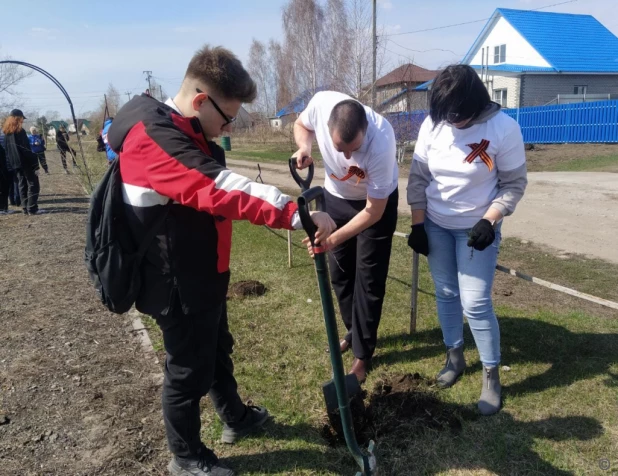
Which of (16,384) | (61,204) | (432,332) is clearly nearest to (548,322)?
(432,332)

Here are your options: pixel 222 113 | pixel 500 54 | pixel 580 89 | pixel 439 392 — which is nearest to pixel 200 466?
pixel 439 392

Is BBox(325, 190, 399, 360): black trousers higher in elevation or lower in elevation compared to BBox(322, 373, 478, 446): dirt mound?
higher

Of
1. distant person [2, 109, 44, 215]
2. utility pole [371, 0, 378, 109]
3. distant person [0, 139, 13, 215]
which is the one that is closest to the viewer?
distant person [2, 109, 44, 215]

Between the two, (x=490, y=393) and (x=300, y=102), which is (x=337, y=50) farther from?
(x=490, y=393)

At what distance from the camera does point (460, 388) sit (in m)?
3.29

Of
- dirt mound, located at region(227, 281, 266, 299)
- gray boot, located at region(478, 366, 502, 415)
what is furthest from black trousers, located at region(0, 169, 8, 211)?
gray boot, located at region(478, 366, 502, 415)

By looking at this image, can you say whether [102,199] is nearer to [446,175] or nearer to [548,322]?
[446,175]

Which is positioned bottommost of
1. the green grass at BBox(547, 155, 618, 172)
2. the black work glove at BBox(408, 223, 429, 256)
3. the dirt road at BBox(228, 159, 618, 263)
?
the green grass at BBox(547, 155, 618, 172)

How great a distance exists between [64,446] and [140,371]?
0.88m

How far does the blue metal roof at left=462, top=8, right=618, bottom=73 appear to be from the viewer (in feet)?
102

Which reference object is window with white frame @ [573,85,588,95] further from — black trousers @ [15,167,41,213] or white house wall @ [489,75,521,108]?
black trousers @ [15,167,41,213]

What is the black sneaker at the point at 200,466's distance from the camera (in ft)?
8.25

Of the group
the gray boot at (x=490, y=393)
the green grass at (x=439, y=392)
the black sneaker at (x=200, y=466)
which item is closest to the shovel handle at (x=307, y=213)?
the black sneaker at (x=200, y=466)

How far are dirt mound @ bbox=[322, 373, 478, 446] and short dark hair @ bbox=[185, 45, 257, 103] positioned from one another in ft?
6.14
